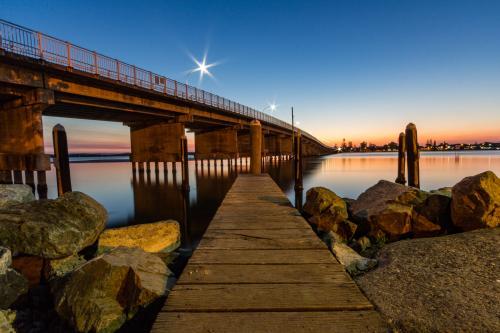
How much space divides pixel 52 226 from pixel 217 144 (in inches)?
1320

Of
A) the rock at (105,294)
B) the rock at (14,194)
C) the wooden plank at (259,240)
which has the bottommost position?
the rock at (105,294)

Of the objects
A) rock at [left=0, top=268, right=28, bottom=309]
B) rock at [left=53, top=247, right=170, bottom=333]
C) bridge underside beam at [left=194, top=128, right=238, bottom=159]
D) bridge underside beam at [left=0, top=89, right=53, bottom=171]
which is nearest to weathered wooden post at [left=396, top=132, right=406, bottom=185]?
rock at [left=53, top=247, right=170, bottom=333]

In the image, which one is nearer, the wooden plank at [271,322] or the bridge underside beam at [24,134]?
the wooden plank at [271,322]

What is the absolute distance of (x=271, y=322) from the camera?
5.01 feet

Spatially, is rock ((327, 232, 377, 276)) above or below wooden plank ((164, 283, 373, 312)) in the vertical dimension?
below

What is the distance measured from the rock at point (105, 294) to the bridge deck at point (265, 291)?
844 mm

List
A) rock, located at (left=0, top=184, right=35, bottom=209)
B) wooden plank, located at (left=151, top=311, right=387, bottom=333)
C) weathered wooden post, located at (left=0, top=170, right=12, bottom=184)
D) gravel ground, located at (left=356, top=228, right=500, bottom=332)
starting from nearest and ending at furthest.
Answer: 1. wooden plank, located at (left=151, top=311, right=387, bottom=333)
2. gravel ground, located at (left=356, top=228, right=500, bottom=332)
3. rock, located at (left=0, top=184, right=35, bottom=209)
4. weathered wooden post, located at (left=0, top=170, right=12, bottom=184)

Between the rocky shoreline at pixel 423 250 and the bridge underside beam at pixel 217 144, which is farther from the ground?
the bridge underside beam at pixel 217 144

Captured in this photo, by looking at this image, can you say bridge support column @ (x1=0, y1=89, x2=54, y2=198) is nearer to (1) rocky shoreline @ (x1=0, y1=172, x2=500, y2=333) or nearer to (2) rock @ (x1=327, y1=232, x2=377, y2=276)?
(1) rocky shoreline @ (x1=0, y1=172, x2=500, y2=333)

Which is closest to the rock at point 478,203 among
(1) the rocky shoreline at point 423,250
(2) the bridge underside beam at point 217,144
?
(1) the rocky shoreline at point 423,250

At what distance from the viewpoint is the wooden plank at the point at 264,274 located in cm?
201

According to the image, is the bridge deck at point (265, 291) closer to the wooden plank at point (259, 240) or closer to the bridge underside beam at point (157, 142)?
the wooden plank at point (259, 240)

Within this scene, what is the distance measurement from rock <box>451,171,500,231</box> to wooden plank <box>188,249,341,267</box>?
3889mm

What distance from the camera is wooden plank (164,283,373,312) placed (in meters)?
1.65
